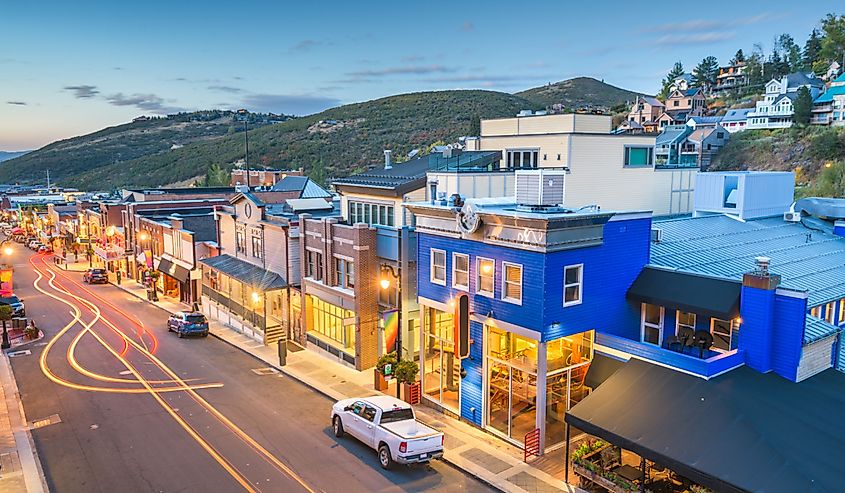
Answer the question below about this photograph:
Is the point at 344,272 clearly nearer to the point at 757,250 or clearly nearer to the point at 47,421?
the point at 47,421

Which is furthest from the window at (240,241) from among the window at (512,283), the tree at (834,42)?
the tree at (834,42)

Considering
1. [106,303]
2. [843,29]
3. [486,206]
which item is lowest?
[106,303]

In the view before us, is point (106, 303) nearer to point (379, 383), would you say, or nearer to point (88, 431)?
point (88, 431)

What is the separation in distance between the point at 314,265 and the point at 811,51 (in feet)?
535

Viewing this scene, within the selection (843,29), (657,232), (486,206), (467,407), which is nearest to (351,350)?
(467,407)

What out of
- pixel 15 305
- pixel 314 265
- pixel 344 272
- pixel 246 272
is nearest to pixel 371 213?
pixel 344 272

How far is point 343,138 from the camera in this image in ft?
465

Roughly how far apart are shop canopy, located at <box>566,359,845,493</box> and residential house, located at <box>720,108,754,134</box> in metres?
118

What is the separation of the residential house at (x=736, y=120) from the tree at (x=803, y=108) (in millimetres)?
15855

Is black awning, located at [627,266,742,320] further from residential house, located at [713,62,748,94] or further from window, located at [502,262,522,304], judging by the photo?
residential house, located at [713,62,748,94]

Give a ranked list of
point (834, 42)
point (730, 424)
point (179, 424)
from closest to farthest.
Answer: point (730, 424)
point (179, 424)
point (834, 42)

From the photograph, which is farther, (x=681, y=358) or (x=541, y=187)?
(x=541, y=187)

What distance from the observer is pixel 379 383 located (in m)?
28.1

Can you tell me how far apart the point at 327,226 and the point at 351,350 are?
6.70m
